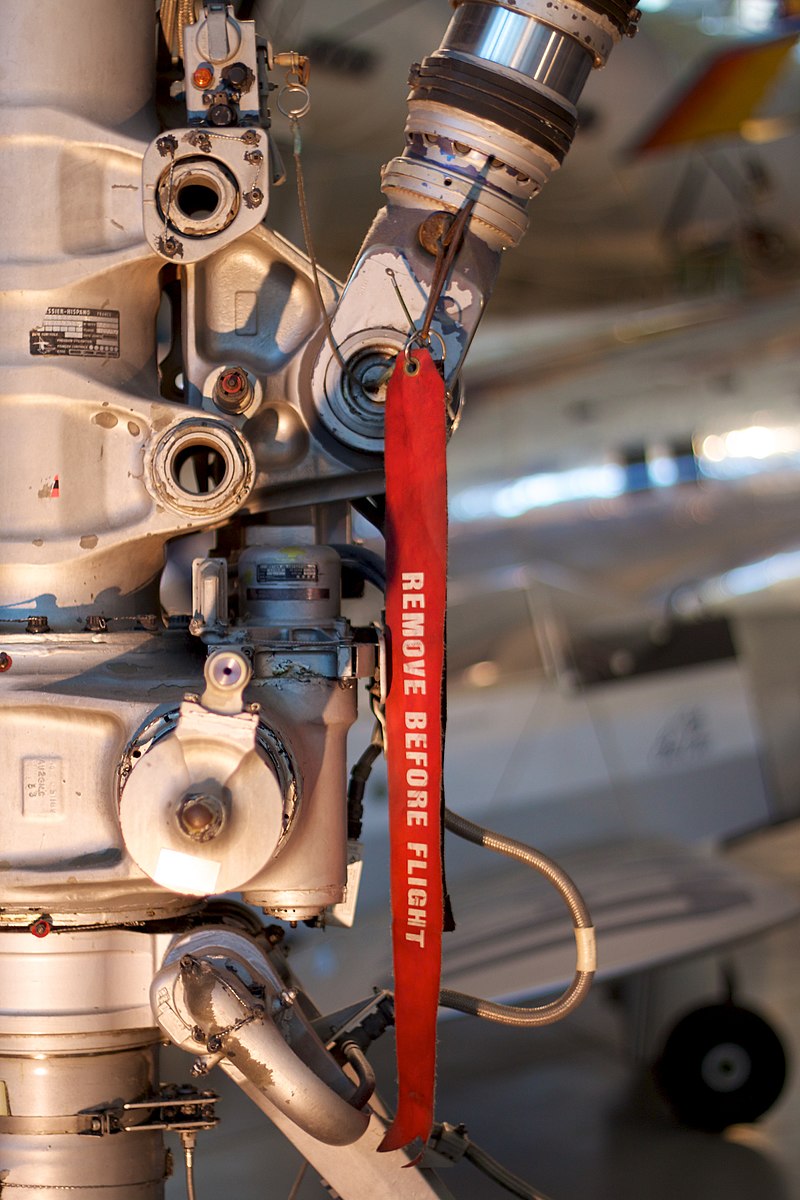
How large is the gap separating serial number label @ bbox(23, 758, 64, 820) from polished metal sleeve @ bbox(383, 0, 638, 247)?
0.92 meters

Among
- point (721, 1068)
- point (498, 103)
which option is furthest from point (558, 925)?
point (498, 103)

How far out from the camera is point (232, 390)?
1.90 meters

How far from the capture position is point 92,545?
190 cm

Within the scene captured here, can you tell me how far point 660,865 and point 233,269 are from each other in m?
3.20

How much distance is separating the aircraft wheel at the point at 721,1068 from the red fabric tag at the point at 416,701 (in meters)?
2.39

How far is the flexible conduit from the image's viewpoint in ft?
6.39

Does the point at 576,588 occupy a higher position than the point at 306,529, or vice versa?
the point at 576,588

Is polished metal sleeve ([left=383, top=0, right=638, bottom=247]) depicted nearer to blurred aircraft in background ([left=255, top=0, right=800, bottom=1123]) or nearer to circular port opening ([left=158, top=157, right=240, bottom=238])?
circular port opening ([left=158, top=157, right=240, bottom=238])

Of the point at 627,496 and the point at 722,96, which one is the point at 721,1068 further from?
the point at 722,96

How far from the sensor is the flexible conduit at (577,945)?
1.95 meters

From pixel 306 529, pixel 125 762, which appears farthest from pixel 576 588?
pixel 125 762

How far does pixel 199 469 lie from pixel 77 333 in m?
0.28

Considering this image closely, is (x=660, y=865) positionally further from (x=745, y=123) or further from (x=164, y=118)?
(x=745, y=123)

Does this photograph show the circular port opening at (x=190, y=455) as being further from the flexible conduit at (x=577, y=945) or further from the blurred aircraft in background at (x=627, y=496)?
the blurred aircraft in background at (x=627, y=496)
